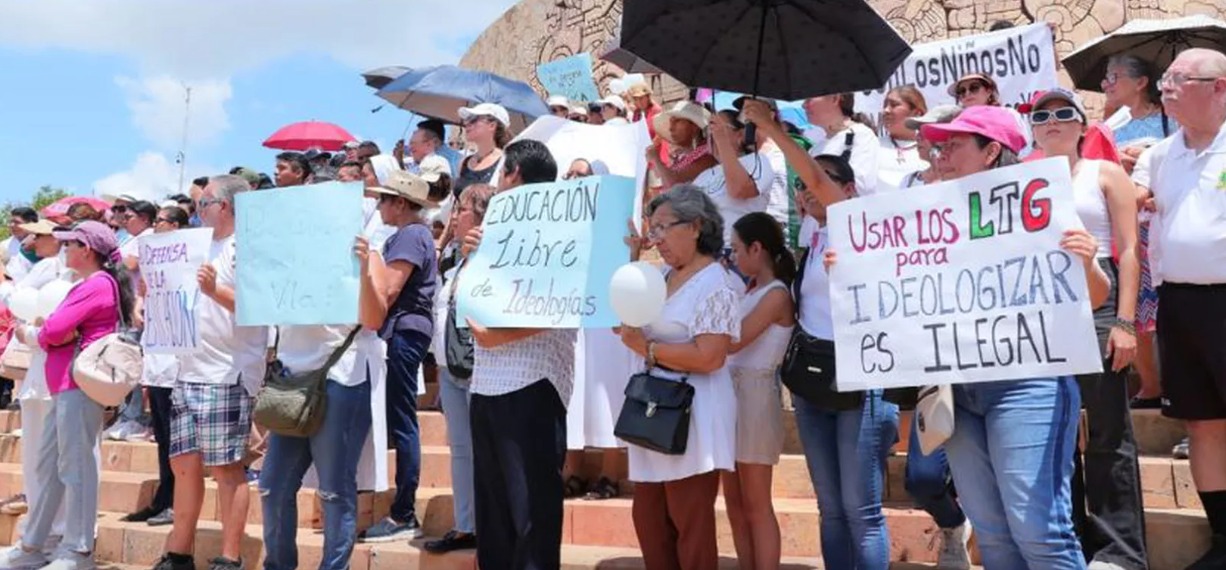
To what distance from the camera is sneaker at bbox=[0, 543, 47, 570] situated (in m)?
6.70

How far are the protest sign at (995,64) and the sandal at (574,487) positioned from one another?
336 centimetres

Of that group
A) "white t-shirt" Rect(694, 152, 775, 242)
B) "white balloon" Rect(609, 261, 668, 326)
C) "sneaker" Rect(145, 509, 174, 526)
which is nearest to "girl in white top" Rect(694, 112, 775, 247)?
"white t-shirt" Rect(694, 152, 775, 242)

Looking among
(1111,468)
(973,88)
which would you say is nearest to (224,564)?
(1111,468)

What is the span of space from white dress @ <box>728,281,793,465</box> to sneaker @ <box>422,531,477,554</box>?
165cm

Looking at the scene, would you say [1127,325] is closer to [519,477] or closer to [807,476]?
[807,476]

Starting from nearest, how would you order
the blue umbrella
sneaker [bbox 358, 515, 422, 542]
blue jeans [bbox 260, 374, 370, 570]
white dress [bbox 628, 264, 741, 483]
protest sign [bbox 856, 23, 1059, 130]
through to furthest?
white dress [bbox 628, 264, 741, 483] < blue jeans [bbox 260, 374, 370, 570] < sneaker [bbox 358, 515, 422, 542] < protest sign [bbox 856, 23, 1059, 130] < the blue umbrella

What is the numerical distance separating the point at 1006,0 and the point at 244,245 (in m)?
10.8

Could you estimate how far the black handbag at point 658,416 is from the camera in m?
4.39

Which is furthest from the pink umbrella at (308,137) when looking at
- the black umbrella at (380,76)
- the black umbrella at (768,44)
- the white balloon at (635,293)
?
the white balloon at (635,293)

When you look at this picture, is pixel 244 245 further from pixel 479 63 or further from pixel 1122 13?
pixel 479 63

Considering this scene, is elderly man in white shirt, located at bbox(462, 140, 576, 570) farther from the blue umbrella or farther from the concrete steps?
the blue umbrella

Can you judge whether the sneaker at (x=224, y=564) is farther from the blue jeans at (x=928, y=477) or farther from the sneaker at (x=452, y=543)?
the blue jeans at (x=928, y=477)

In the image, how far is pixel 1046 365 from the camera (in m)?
3.32

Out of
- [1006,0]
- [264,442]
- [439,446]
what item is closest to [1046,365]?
[439,446]
